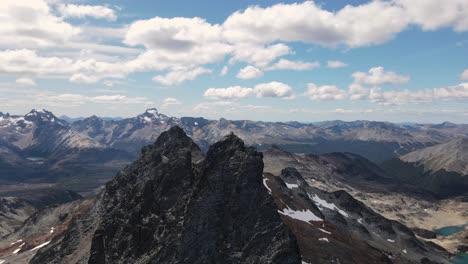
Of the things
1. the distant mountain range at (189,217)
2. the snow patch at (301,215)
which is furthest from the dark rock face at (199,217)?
the snow patch at (301,215)

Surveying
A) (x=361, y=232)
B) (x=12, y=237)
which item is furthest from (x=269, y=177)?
(x=12, y=237)

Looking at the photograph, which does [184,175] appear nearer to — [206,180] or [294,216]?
[206,180]

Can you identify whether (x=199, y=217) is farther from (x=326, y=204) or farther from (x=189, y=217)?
(x=326, y=204)

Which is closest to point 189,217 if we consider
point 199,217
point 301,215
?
point 199,217

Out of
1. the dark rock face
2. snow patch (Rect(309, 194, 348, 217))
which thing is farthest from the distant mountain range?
snow patch (Rect(309, 194, 348, 217))

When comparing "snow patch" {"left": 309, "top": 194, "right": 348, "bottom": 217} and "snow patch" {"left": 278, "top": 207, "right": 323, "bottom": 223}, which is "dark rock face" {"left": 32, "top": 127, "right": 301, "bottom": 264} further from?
"snow patch" {"left": 309, "top": 194, "right": 348, "bottom": 217}

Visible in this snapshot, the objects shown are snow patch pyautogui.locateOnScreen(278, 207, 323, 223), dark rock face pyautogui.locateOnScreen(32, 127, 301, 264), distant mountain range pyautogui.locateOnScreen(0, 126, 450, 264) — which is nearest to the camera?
dark rock face pyautogui.locateOnScreen(32, 127, 301, 264)
